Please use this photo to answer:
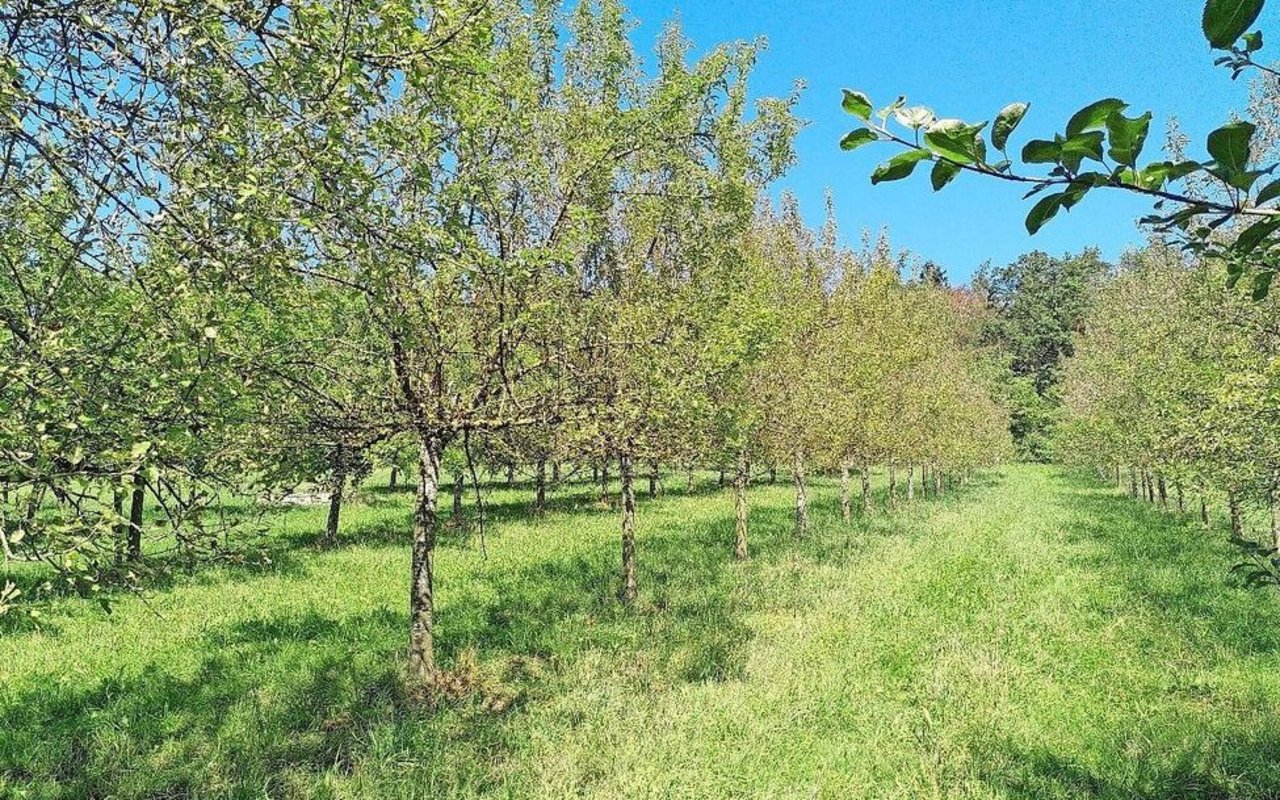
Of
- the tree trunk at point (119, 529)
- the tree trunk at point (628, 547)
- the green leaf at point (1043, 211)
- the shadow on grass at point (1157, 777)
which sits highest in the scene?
the green leaf at point (1043, 211)

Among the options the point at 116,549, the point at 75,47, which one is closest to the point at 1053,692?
the point at 116,549

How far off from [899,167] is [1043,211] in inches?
12.3

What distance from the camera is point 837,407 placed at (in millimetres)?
21516

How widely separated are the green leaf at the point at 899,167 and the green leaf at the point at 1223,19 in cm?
42

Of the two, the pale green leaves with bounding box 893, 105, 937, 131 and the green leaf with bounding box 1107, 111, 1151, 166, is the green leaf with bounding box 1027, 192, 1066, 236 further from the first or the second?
the pale green leaves with bounding box 893, 105, 937, 131

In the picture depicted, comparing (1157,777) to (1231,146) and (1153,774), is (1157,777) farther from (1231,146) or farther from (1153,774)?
(1231,146)

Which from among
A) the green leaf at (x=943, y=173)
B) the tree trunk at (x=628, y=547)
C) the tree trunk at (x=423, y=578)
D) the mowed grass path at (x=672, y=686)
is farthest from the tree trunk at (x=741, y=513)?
the green leaf at (x=943, y=173)

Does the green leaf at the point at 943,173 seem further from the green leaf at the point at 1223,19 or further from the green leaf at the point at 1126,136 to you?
the green leaf at the point at 1223,19

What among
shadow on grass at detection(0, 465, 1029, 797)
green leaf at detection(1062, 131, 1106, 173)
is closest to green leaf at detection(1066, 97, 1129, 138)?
green leaf at detection(1062, 131, 1106, 173)

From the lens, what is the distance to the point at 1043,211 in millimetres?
1369

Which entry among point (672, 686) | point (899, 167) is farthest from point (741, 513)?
point (899, 167)

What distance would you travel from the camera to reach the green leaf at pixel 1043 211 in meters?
1.35

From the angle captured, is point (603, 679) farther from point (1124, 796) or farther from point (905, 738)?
point (1124, 796)

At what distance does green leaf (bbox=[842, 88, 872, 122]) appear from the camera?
125cm
